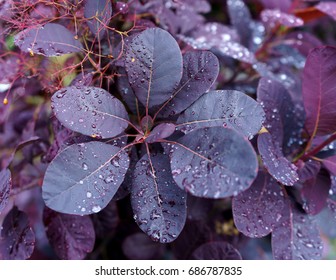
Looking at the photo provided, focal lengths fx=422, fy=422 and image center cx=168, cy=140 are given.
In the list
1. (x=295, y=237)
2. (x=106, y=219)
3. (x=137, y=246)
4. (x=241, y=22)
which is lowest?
(x=137, y=246)

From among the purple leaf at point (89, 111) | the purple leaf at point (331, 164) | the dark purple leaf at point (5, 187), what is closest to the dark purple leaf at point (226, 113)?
the purple leaf at point (89, 111)

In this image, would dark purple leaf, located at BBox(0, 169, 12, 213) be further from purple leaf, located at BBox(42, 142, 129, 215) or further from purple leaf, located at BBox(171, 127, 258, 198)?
purple leaf, located at BBox(171, 127, 258, 198)

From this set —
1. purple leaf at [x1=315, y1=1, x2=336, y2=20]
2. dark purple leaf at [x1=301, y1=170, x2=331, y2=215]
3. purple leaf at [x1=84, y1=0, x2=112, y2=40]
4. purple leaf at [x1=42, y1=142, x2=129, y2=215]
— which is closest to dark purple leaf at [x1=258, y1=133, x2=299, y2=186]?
dark purple leaf at [x1=301, y1=170, x2=331, y2=215]

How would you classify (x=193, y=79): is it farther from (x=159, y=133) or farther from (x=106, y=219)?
(x=106, y=219)

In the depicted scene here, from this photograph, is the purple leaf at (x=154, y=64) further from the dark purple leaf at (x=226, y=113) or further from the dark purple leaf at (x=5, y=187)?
the dark purple leaf at (x=5, y=187)

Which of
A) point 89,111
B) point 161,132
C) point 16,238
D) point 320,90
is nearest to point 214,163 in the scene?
Result: point 161,132
